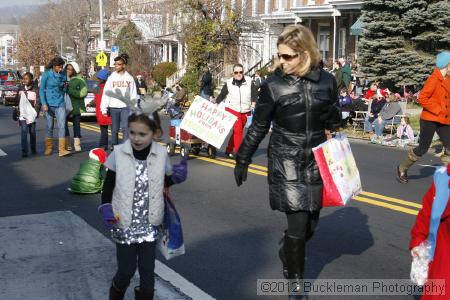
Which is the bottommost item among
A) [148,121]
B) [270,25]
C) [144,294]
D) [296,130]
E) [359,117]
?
Answer: [359,117]

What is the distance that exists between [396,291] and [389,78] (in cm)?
1950

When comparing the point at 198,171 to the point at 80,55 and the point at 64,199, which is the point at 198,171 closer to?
the point at 64,199

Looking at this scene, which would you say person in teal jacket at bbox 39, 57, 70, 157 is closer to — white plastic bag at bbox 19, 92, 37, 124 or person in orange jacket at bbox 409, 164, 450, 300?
white plastic bag at bbox 19, 92, 37, 124

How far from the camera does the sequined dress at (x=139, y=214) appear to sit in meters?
4.38

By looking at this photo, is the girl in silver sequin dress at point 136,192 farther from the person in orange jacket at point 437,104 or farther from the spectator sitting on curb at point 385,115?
the spectator sitting on curb at point 385,115

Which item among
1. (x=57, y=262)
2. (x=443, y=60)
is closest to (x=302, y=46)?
(x=57, y=262)

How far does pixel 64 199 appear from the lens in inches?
366

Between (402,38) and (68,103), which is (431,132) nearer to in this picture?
(68,103)

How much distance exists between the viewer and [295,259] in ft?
16.5

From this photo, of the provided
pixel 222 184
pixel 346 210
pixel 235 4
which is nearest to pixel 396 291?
pixel 346 210

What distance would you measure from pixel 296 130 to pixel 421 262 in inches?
57.3

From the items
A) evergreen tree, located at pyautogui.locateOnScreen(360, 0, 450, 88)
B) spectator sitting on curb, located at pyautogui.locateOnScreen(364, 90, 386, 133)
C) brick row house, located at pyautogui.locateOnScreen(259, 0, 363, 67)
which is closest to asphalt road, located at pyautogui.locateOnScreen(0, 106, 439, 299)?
spectator sitting on curb, located at pyautogui.locateOnScreen(364, 90, 386, 133)

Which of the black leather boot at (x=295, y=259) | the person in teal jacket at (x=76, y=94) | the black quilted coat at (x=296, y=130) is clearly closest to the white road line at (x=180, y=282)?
the black leather boot at (x=295, y=259)

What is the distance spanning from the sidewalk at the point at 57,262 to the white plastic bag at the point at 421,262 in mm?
2035
